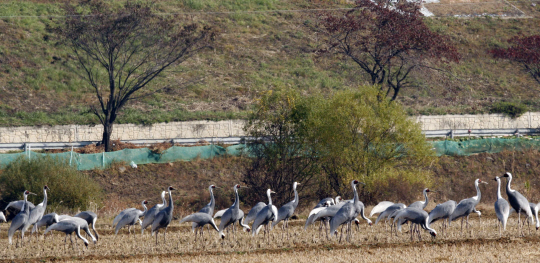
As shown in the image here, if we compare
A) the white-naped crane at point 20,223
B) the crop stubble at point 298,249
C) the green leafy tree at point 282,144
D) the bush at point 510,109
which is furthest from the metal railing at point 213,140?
the white-naped crane at point 20,223

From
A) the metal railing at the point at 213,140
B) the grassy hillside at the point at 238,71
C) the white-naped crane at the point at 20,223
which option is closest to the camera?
the white-naped crane at the point at 20,223

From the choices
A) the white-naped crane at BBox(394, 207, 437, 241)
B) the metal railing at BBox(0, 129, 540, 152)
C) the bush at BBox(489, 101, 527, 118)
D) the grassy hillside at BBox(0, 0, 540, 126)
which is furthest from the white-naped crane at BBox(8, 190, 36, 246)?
the bush at BBox(489, 101, 527, 118)

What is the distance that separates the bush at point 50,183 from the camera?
1111 inches

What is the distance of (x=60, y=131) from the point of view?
40.2 metres

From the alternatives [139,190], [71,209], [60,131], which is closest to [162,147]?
[139,190]

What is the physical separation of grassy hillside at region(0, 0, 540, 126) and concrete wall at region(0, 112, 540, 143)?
1.25 m

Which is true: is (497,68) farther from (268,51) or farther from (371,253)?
(371,253)

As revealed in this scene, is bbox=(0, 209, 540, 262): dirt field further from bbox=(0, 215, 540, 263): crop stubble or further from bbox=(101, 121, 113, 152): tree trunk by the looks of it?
bbox=(101, 121, 113, 152): tree trunk

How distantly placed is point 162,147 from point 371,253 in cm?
2282

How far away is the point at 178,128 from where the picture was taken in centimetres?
4212

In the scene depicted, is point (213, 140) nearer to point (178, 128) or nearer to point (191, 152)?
point (178, 128)

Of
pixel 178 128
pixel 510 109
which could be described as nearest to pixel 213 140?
pixel 178 128

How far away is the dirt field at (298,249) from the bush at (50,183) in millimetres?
7581

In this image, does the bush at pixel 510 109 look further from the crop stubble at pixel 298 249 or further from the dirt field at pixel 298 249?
the crop stubble at pixel 298 249
